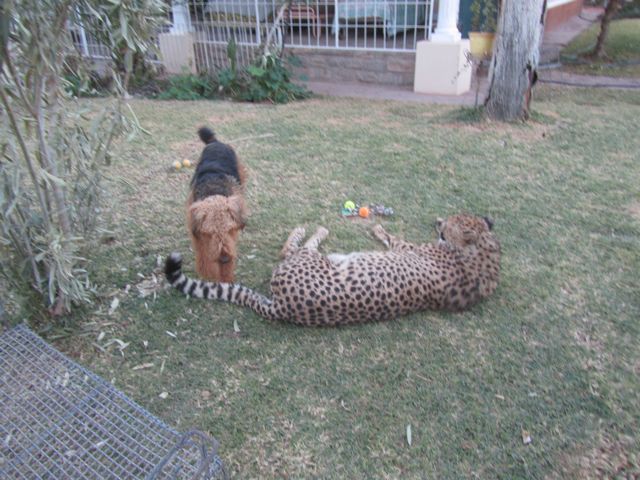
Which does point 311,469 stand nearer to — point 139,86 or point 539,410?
point 539,410

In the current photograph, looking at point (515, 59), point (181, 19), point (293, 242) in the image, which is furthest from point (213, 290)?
point (181, 19)

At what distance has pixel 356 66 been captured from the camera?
10664 millimetres

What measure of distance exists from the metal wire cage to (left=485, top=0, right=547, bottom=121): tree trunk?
6678mm

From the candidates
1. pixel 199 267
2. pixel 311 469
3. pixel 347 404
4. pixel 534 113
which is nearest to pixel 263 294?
pixel 199 267

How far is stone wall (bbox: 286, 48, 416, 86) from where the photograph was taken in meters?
10.2

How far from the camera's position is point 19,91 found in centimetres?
272

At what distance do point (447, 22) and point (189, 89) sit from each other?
16.8ft

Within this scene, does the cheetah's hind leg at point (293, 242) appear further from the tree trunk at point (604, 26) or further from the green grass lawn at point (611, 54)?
the tree trunk at point (604, 26)

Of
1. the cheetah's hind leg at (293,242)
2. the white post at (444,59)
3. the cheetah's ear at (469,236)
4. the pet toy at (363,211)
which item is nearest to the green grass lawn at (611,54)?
the white post at (444,59)

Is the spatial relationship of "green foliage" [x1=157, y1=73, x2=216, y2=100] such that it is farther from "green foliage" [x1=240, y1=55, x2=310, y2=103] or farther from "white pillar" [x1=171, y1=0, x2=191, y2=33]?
"white pillar" [x1=171, y1=0, x2=191, y2=33]

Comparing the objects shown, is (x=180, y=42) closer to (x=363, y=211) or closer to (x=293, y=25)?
(x=293, y=25)

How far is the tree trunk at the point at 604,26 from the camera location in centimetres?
1150

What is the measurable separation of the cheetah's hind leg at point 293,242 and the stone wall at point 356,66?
22.6 feet

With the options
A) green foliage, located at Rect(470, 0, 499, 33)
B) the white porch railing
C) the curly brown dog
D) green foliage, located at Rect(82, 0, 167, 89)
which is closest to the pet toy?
the curly brown dog
